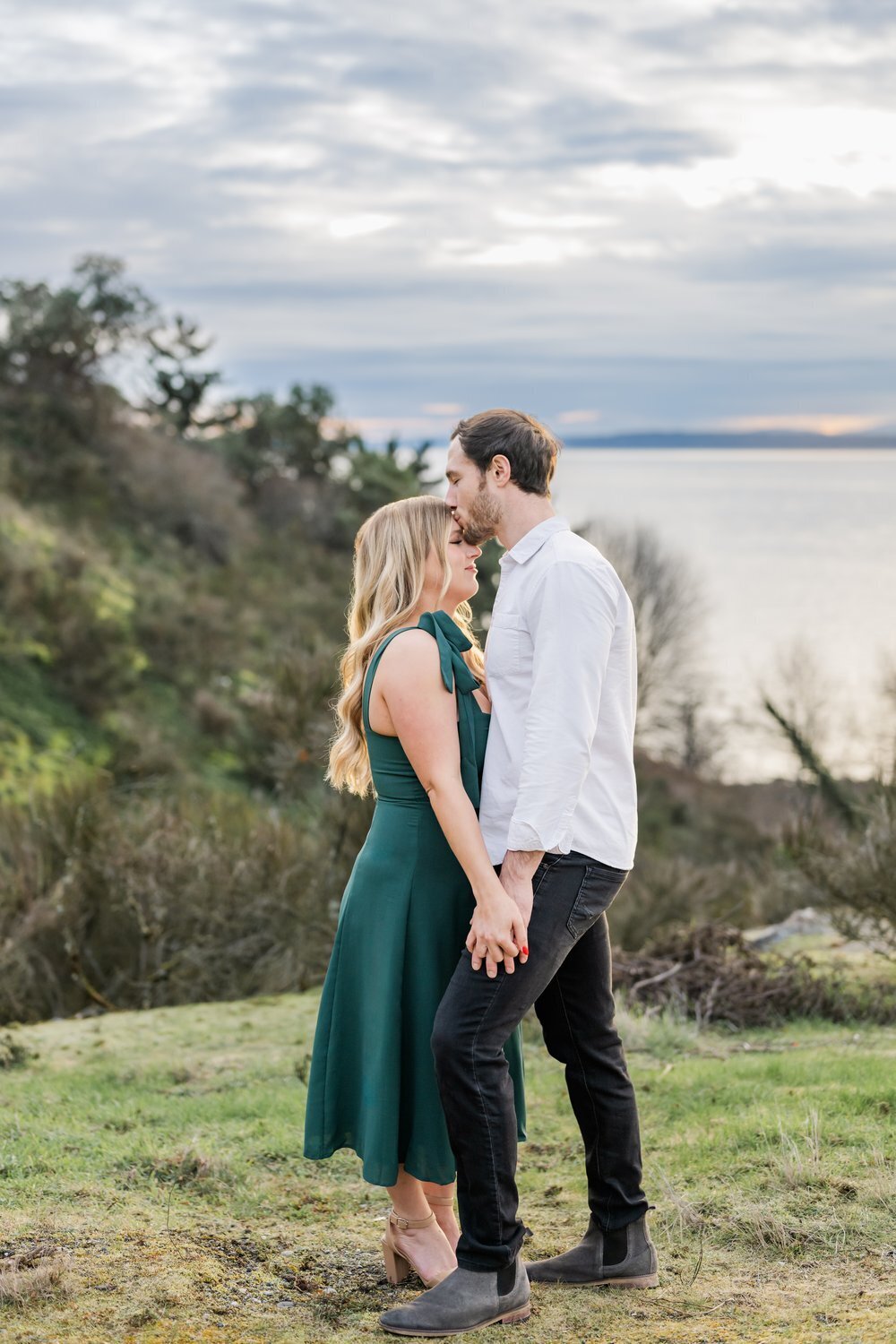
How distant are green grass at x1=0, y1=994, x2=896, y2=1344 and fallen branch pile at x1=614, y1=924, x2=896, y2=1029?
0.26 m

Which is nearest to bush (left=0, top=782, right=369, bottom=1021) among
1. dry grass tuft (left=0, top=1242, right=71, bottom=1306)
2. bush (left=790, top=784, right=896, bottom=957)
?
bush (left=790, top=784, right=896, bottom=957)

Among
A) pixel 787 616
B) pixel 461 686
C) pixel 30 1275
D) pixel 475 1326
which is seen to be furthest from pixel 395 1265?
pixel 787 616

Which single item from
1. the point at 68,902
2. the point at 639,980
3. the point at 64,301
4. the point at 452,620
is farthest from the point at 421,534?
the point at 64,301

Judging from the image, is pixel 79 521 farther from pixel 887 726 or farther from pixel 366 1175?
pixel 366 1175

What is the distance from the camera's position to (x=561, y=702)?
3023 mm

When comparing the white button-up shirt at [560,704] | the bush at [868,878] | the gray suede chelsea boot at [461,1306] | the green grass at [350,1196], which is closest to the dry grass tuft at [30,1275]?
the green grass at [350,1196]

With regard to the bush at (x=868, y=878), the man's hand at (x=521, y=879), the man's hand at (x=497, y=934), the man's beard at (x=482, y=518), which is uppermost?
the man's beard at (x=482, y=518)

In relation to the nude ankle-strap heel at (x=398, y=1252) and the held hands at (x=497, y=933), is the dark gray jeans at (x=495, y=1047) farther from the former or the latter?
the nude ankle-strap heel at (x=398, y=1252)

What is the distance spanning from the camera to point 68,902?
8.38m

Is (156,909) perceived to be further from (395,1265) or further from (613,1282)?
(613,1282)

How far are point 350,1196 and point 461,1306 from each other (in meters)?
1.28

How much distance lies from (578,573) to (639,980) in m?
4.32

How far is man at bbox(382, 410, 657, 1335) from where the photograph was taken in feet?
9.99

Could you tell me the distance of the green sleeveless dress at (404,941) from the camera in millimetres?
3338
